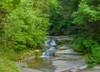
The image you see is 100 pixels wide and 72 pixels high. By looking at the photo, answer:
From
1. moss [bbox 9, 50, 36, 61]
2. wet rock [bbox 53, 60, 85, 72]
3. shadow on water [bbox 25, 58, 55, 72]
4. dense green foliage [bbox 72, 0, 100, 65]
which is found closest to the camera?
wet rock [bbox 53, 60, 85, 72]

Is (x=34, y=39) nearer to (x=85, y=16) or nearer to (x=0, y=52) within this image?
(x=0, y=52)

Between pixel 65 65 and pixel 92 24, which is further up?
pixel 92 24

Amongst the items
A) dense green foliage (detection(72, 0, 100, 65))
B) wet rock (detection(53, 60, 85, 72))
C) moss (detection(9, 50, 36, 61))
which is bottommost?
wet rock (detection(53, 60, 85, 72))

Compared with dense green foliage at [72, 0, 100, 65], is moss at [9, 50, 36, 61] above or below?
below

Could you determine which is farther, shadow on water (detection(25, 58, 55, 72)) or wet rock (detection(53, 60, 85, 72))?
shadow on water (detection(25, 58, 55, 72))

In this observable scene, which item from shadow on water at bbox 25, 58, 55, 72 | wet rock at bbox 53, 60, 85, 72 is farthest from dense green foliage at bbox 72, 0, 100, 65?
shadow on water at bbox 25, 58, 55, 72

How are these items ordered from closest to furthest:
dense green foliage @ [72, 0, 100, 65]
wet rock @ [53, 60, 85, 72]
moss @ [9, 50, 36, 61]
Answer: wet rock @ [53, 60, 85, 72], dense green foliage @ [72, 0, 100, 65], moss @ [9, 50, 36, 61]

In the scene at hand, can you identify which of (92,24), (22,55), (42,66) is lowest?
(42,66)

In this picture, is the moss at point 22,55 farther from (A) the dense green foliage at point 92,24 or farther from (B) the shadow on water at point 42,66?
(A) the dense green foliage at point 92,24

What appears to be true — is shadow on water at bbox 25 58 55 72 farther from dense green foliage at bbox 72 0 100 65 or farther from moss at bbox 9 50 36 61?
dense green foliage at bbox 72 0 100 65

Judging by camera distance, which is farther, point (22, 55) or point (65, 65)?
point (22, 55)

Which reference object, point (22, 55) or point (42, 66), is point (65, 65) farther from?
point (22, 55)

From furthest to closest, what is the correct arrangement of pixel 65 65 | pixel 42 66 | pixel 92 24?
pixel 92 24 → pixel 42 66 → pixel 65 65

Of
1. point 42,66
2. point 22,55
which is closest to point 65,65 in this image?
point 42,66
